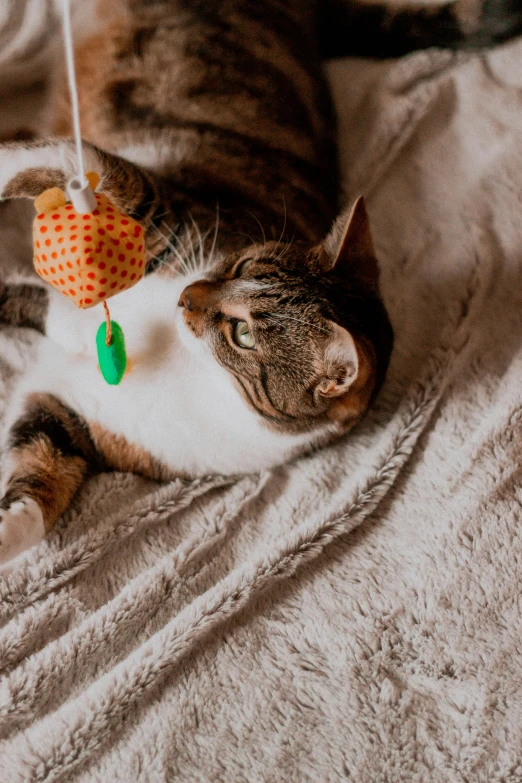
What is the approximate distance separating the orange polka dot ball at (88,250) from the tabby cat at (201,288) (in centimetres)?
34

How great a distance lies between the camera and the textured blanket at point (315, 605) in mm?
1042

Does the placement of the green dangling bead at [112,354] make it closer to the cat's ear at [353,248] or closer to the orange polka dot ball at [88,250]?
the orange polka dot ball at [88,250]

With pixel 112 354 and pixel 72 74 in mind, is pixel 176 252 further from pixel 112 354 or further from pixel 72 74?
pixel 72 74

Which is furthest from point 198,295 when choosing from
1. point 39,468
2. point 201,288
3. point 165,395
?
point 39,468

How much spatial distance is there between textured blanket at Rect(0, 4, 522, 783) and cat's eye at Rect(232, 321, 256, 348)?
34 cm

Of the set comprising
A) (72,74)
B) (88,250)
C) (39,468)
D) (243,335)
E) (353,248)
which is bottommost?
(39,468)

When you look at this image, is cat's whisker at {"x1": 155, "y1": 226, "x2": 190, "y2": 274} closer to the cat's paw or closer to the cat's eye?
the cat's eye

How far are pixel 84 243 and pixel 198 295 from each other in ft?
1.34

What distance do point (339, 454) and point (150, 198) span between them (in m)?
0.71

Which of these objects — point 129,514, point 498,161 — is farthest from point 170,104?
point 129,514

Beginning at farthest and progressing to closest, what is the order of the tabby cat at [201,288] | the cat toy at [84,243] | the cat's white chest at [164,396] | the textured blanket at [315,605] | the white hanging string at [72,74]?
the cat's white chest at [164,396] → the tabby cat at [201,288] → the textured blanket at [315,605] → the cat toy at [84,243] → the white hanging string at [72,74]

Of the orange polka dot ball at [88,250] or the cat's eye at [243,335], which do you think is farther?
the cat's eye at [243,335]

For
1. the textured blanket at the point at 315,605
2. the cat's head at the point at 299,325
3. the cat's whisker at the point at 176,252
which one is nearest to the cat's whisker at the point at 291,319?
the cat's head at the point at 299,325

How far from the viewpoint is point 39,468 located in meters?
1.21
